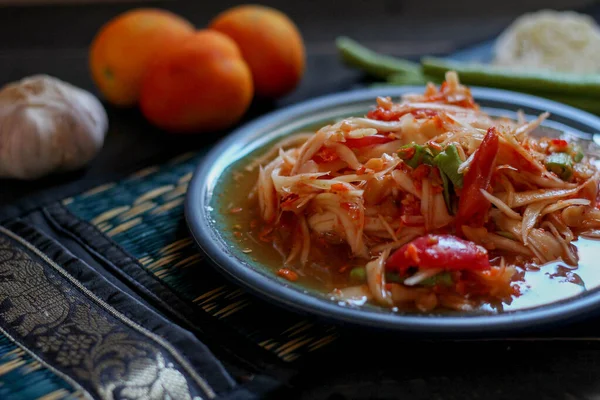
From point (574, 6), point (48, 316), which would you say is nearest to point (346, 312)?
point (48, 316)

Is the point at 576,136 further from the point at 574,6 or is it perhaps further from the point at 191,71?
the point at 574,6

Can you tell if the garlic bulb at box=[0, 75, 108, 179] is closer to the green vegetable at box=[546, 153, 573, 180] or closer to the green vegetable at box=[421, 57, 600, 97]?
the green vegetable at box=[421, 57, 600, 97]

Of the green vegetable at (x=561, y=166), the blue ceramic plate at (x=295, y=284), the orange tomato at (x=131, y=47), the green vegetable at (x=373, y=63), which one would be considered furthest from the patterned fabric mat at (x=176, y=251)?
the green vegetable at (x=373, y=63)

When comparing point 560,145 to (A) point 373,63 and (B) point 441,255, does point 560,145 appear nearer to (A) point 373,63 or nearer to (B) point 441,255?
(B) point 441,255

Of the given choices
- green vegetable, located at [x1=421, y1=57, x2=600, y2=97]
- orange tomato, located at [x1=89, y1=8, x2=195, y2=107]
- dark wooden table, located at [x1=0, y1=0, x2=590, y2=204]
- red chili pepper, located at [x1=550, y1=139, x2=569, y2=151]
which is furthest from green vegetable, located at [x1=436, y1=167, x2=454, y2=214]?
orange tomato, located at [x1=89, y1=8, x2=195, y2=107]

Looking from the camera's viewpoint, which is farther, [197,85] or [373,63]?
[373,63]

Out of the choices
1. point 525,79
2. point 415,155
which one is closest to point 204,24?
point 525,79
